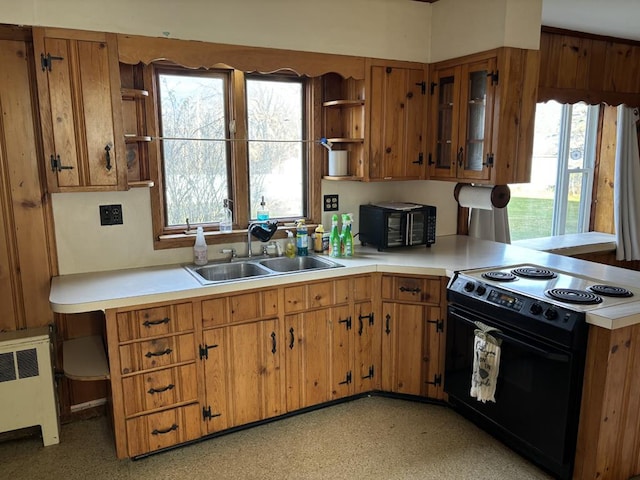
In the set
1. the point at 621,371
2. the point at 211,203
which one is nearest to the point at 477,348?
the point at 621,371

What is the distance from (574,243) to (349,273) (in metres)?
2.43

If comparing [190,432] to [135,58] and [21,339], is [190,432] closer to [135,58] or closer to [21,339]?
[21,339]

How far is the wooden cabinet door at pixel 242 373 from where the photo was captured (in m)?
2.50

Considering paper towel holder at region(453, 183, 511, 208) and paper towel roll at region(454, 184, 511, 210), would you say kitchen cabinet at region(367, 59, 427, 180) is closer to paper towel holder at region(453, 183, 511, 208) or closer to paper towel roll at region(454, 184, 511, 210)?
paper towel roll at region(454, 184, 511, 210)

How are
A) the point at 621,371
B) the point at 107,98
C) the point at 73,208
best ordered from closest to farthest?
1. the point at 621,371
2. the point at 107,98
3. the point at 73,208

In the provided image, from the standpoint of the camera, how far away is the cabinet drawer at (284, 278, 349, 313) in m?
2.65

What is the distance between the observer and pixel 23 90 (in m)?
2.43

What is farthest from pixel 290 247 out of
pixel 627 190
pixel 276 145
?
pixel 627 190

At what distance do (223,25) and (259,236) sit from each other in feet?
3.96

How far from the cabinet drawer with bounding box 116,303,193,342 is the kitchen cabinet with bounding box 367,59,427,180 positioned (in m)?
1.48

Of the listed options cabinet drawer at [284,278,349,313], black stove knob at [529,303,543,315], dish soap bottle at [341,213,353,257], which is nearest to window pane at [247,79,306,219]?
dish soap bottle at [341,213,353,257]

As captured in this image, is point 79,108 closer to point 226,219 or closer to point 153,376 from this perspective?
point 226,219

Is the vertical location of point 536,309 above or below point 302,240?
below

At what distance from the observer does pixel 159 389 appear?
7.82 feet
